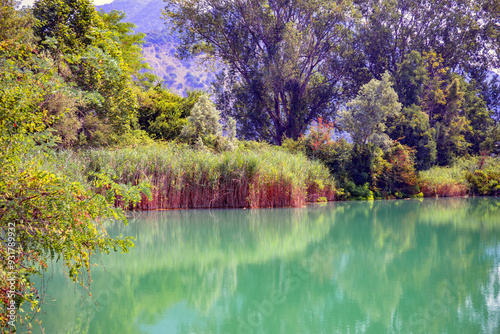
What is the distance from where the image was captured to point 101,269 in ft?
20.6

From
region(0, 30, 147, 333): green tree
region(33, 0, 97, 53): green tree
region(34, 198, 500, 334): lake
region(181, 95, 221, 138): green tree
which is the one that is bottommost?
region(34, 198, 500, 334): lake

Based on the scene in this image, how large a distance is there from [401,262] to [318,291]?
2.22m

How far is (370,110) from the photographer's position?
21.4m

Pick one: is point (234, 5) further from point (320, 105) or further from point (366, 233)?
point (366, 233)

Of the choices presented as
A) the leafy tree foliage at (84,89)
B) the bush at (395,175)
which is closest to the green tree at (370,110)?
the bush at (395,175)

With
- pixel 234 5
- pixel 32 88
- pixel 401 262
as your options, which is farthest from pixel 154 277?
pixel 234 5

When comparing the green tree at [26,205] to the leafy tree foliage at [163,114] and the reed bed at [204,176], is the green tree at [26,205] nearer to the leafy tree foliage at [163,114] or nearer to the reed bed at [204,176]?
the reed bed at [204,176]

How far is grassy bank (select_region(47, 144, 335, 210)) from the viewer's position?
13.8m

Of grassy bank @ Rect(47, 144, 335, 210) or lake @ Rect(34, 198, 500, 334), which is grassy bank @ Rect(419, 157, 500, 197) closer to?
grassy bank @ Rect(47, 144, 335, 210)

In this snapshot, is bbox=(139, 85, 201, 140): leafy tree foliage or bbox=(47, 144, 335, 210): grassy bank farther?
bbox=(139, 85, 201, 140): leafy tree foliage

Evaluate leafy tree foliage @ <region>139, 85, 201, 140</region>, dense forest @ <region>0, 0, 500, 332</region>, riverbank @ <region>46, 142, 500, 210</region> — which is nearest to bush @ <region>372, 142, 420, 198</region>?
dense forest @ <region>0, 0, 500, 332</region>

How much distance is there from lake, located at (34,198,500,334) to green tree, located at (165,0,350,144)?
1674 centimetres

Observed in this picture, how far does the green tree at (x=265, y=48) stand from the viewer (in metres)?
24.9

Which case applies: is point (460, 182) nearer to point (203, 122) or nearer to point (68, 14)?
point (203, 122)
